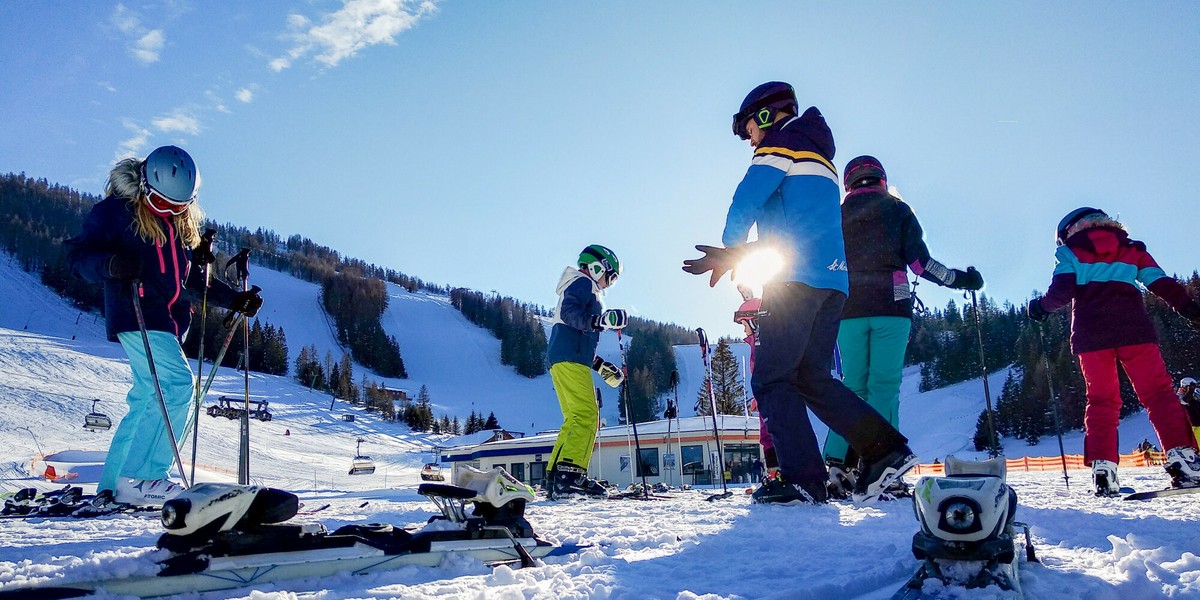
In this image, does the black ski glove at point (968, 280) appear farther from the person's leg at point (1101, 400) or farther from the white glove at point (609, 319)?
the white glove at point (609, 319)

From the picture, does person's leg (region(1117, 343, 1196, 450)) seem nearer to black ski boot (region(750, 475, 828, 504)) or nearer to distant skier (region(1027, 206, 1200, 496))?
distant skier (region(1027, 206, 1200, 496))

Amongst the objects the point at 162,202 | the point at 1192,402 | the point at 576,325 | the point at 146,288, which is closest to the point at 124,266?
the point at 146,288

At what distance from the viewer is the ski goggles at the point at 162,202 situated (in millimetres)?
4078

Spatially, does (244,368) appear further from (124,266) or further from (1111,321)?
(1111,321)

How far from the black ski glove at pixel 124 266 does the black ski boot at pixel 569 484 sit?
3.26 meters

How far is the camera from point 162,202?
13.6ft

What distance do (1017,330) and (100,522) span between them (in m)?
84.4

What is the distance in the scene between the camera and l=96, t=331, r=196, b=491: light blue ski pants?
3.87 m

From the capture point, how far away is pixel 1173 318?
46.2 meters

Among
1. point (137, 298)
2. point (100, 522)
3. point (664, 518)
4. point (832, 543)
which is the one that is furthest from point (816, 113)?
point (100, 522)

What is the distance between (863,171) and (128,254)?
Result: 14.8 ft

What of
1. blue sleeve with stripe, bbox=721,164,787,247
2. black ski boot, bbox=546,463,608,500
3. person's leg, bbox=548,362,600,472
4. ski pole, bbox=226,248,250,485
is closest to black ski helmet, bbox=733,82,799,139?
blue sleeve with stripe, bbox=721,164,787,247

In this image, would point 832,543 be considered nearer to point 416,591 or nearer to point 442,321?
point 416,591

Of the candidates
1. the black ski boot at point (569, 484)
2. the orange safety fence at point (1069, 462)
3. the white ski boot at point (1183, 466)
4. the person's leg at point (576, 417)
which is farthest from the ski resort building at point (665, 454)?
the white ski boot at point (1183, 466)
